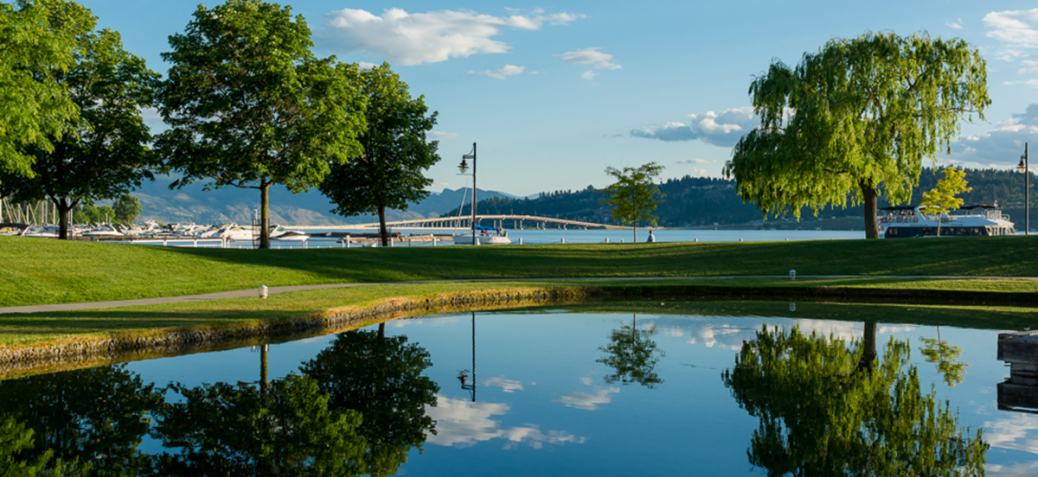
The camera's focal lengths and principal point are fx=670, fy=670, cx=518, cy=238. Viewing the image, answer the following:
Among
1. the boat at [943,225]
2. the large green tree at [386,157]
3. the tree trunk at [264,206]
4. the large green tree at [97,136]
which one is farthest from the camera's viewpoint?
the boat at [943,225]

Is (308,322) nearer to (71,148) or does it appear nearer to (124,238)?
(71,148)

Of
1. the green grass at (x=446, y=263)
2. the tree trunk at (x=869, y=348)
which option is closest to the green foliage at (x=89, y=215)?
the green grass at (x=446, y=263)

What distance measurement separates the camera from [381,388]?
11000 millimetres

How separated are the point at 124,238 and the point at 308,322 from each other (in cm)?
5652

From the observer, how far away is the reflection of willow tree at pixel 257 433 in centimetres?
741

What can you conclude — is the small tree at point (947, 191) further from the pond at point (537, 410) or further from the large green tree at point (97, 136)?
the large green tree at point (97, 136)

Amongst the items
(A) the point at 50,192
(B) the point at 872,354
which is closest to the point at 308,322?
(B) the point at 872,354

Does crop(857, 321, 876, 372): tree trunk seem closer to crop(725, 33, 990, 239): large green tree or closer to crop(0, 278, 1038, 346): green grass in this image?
crop(0, 278, 1038, 346): green grass

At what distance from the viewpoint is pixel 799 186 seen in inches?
1437

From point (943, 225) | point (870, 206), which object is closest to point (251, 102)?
point (870, 206)

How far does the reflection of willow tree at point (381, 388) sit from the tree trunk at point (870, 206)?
101 ft

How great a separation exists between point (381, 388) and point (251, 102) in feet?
80.7

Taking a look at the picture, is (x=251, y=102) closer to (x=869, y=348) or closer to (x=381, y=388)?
(x=381, y=388)

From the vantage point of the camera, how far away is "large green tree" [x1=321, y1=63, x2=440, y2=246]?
3978 cm
